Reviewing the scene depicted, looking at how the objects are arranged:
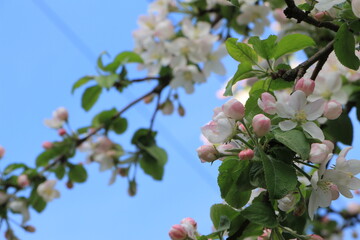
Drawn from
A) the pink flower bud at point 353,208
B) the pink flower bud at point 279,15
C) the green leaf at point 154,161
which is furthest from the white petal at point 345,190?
the pink flower bud at point 353,208

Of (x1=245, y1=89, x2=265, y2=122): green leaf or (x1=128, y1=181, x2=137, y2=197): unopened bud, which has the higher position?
(x1=245, y1=89, x2=265, y2=122): green leaf

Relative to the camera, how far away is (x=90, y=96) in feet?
5.43

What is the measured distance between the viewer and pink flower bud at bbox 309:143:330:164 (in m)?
0.60

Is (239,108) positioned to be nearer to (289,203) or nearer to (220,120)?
(220,120)

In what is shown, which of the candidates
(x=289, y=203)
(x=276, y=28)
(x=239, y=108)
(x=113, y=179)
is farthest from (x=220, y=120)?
(x=276, y=28)

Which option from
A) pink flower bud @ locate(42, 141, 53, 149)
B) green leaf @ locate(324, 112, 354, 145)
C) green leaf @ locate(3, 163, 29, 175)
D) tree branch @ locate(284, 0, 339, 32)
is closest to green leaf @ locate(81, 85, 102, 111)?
pink flower bud @ locate(42, 141, 53, 149)

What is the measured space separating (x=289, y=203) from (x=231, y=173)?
8 cm

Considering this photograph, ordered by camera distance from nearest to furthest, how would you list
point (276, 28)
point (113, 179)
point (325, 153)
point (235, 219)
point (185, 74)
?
1. point (325, 153)
2. point (235, 219)
3. point (185, 74)
4. point (113, 179)
5. point (276, 28)

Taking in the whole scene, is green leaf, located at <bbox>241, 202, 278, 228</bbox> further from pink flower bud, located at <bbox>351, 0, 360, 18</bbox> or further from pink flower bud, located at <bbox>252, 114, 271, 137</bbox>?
pink flower bud, located at <bbox>351, 0, 360, 18</bbox>

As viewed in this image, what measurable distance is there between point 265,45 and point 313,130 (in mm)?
176

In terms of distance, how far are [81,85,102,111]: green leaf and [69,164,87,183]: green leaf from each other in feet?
0.65

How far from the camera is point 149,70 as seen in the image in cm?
165

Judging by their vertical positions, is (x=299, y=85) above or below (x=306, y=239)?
above

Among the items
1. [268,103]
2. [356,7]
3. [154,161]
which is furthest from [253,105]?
[154,161]
